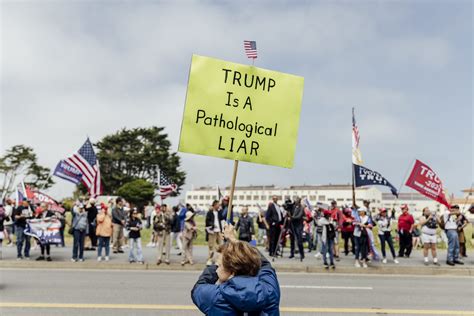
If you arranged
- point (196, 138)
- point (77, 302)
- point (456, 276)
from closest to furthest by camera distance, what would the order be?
point (196, 138), point (77, 302), point (456, 276)

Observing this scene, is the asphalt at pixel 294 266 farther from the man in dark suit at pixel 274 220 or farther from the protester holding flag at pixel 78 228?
the man in dark suit at pixel 274 220

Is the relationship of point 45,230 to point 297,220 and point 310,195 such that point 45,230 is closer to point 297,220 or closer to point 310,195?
point 297,220

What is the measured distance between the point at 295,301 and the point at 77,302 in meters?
3.86

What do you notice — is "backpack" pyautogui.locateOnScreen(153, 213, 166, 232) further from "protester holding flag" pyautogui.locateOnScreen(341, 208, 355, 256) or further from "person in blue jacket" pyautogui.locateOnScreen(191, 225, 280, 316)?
"person in blue jacket" pyautogui.locateOnScreen(191, 225, 280, 316)

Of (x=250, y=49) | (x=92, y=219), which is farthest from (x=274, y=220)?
(x=250, y=49)

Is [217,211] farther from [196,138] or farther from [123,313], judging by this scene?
[196,138]

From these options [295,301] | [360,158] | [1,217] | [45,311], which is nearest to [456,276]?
[360,158]

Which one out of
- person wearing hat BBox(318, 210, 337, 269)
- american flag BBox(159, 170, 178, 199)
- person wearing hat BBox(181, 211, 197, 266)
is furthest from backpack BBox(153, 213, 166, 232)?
person wearing hat BBox(318, 210, 337, 269)

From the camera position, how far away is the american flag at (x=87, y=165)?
52.9 ft

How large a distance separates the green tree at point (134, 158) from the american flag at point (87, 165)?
52.8m

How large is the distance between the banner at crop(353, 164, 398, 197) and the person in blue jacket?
40.0 ft

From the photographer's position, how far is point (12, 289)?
355 inches

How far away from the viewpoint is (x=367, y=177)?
14625mm

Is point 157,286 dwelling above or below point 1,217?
below
